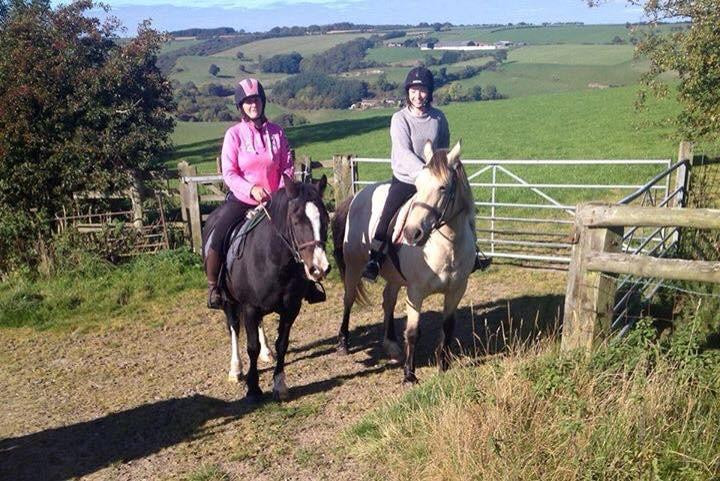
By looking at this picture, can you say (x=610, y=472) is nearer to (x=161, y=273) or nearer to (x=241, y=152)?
(x=241, y=152)

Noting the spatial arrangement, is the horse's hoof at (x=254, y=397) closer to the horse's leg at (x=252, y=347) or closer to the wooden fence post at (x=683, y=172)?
the horse's leg at (x=252, y=347)

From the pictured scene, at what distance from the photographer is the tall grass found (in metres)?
3.43

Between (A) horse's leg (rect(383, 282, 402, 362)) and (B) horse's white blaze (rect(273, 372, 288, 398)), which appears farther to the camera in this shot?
(A) horse's leg (rect(383, 282, 402, 362))

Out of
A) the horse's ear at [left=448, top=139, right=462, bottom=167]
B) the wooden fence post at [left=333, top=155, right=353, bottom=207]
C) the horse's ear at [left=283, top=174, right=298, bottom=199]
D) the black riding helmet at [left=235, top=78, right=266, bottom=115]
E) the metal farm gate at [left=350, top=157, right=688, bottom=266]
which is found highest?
the black riding helmet at [left=235, top=78, right=266, bottom=115]

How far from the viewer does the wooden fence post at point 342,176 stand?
11.5 m

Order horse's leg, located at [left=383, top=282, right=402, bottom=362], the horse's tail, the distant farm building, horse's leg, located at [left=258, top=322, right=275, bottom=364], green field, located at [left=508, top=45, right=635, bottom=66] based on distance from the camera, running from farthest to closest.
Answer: the distant farm building → green field, located at [left=508, top=45, right=635, bottom=66] → the horse's tail → horse's leg, located at [left=258, top=322, right=275, bottom=364] → horse's leg, located at [left=383, top=282, right=402, bottom=362]

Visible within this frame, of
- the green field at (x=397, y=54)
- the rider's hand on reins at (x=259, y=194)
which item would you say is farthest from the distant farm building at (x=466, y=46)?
the rider's hand on reins at (x=259, y=194)

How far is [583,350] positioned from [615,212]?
98 cm

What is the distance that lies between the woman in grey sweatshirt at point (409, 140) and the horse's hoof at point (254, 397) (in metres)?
1.50

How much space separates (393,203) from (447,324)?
4.15ft

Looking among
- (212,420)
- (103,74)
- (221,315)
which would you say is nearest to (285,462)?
(212,420)

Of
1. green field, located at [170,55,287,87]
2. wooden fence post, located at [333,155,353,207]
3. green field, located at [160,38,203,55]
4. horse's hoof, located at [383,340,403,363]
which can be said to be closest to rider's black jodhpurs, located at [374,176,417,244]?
horse's hoof, located at [383,340,403,363]

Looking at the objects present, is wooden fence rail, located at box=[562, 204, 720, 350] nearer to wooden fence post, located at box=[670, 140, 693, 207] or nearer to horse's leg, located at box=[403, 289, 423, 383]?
horse's leg, located at box=[403, 289, 423, 383]

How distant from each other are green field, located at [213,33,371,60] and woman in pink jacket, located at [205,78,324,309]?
224 feet
